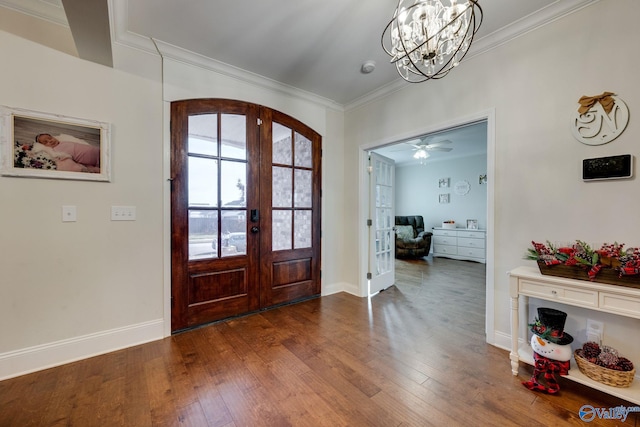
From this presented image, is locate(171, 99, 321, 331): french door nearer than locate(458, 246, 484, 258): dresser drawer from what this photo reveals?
Yes

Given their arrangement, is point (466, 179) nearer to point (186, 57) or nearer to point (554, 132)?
point (554, 132)

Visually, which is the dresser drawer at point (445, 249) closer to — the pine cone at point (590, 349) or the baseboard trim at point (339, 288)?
the baseboard trim at point (339, 288)

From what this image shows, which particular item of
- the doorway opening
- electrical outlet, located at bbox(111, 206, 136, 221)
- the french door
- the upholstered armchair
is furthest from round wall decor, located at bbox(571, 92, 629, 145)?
the upholstered armchair

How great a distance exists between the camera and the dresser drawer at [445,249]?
613cm

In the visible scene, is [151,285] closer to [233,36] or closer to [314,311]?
[314,311]

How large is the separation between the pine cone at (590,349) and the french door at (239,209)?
8.18 feet

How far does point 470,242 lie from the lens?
230 inches

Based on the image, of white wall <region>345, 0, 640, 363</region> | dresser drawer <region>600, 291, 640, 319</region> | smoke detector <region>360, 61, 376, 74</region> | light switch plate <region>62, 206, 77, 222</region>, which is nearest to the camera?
dresser drawer <region>600, 291, 640, 319</region>

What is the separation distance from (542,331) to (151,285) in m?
3.04

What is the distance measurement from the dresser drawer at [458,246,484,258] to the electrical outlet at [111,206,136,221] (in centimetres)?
625

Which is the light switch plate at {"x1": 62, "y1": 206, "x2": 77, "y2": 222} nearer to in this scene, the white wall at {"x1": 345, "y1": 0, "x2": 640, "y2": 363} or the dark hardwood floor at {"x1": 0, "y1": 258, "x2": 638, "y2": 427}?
the dark hardwood floor at {"x1": 0, "y1": 258, "x2": 638, "y2": 427}

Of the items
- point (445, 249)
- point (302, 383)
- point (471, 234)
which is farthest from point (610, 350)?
point (445, 249)

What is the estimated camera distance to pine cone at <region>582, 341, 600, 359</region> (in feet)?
5.17

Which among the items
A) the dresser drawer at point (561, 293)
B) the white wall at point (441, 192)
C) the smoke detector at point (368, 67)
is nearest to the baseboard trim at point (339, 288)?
the dresser drawer at point (561, 293)
